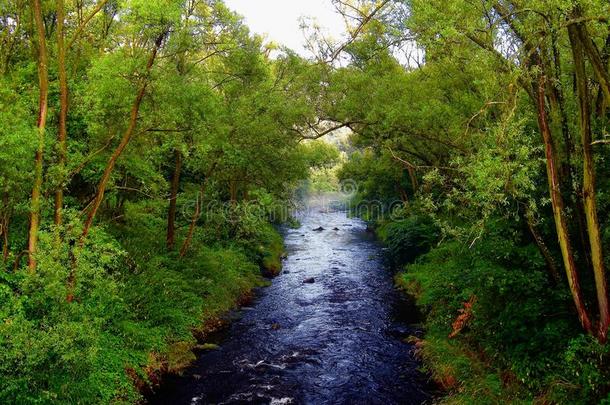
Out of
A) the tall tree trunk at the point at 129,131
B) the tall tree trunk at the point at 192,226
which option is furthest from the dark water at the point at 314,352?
the tall tree trunk at the point at 129,131

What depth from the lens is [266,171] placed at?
21.7 metres

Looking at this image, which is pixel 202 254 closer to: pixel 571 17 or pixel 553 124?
pixel 553 124

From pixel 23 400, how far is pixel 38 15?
29.6ft

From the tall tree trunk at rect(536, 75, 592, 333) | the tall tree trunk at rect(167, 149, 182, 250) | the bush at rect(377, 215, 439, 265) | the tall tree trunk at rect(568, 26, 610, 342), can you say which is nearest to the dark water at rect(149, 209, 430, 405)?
the bush at rect(377, 215, 439, 265)

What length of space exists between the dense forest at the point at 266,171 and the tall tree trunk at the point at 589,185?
0.13 ft

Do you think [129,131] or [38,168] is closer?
[38,168]

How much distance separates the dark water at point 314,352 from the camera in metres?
12.3

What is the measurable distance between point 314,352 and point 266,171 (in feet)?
32.3

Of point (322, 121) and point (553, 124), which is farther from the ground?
point (322, 121)

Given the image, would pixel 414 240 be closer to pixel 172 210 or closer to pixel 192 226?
pixel 192 226

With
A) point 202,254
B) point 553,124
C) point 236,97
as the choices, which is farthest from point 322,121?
point 553,124

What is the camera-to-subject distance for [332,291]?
23.0 m

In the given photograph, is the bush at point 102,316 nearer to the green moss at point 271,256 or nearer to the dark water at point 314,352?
the dark water at point 314,352

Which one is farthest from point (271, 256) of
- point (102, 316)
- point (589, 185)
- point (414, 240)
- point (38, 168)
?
point (589, 185)
